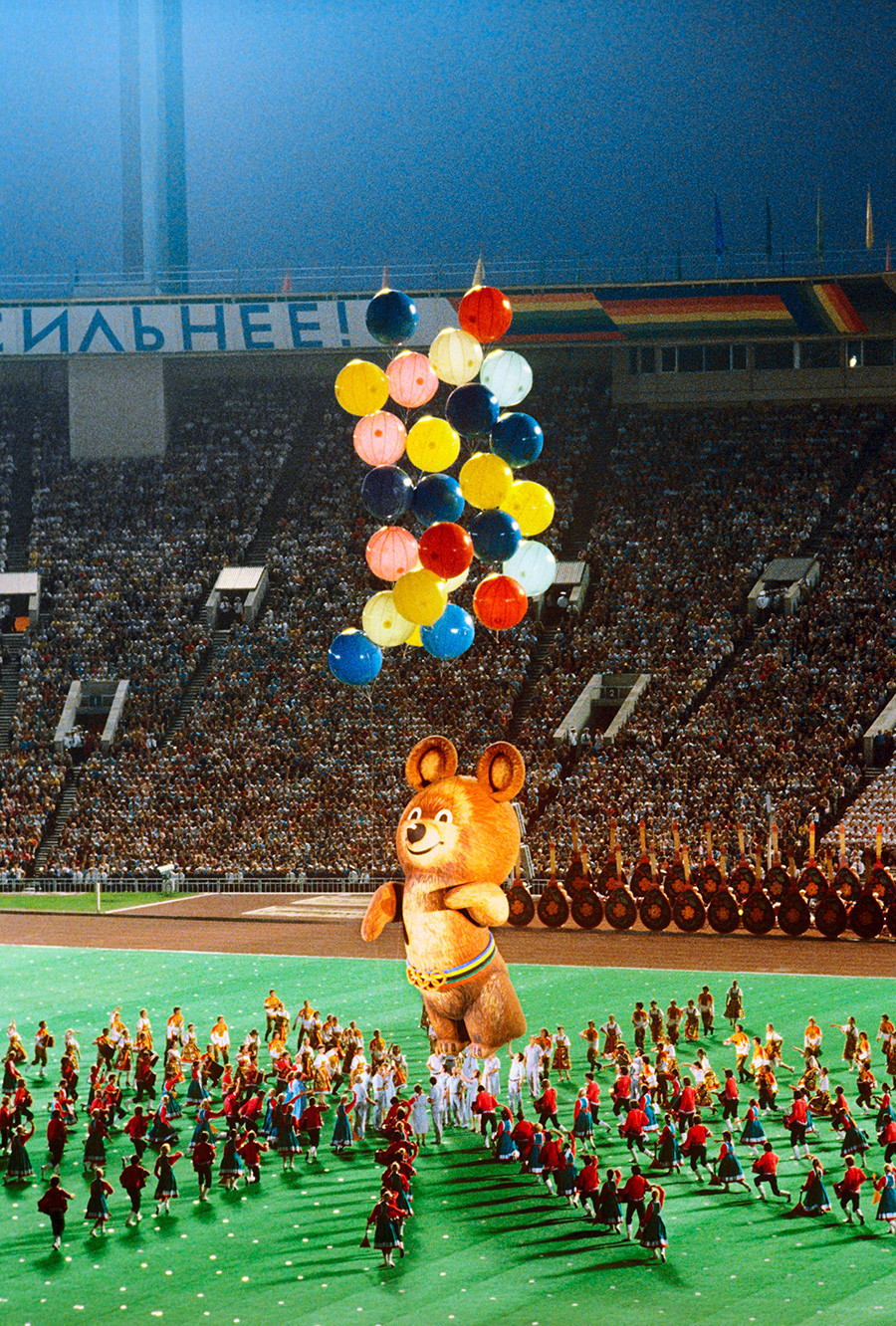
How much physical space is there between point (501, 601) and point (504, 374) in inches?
131

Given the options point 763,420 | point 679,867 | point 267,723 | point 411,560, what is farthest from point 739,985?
point 763,420

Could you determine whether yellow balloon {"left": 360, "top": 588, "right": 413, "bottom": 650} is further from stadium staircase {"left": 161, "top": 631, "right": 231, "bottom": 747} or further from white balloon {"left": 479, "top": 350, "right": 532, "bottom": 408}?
stadium staircase {"left": 161, "top": 631, "right": 231, "bottom": 747}

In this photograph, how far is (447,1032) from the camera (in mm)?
25438

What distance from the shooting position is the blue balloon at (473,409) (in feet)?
81.3

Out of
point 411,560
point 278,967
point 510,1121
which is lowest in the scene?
point 510,1121

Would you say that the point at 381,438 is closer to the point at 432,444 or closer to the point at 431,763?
the point at 432,444

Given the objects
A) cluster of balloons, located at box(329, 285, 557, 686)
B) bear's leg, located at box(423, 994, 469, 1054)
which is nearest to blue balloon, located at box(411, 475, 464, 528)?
cluster of balloons, located at box(329, 285, 557, 686)

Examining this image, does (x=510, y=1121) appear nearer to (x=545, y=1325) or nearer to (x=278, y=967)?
(x=545, y=1325)

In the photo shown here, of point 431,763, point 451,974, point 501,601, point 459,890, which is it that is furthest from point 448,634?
point 451,974

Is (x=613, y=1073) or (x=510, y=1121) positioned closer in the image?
(x=510, y=1121)

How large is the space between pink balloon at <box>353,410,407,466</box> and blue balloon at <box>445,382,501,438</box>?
3.08ft

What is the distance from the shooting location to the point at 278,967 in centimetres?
4009

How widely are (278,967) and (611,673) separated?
17.4 meters

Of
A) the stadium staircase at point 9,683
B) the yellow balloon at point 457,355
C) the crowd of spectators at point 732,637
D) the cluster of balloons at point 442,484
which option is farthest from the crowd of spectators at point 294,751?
the yellow balloon at point 457,355
